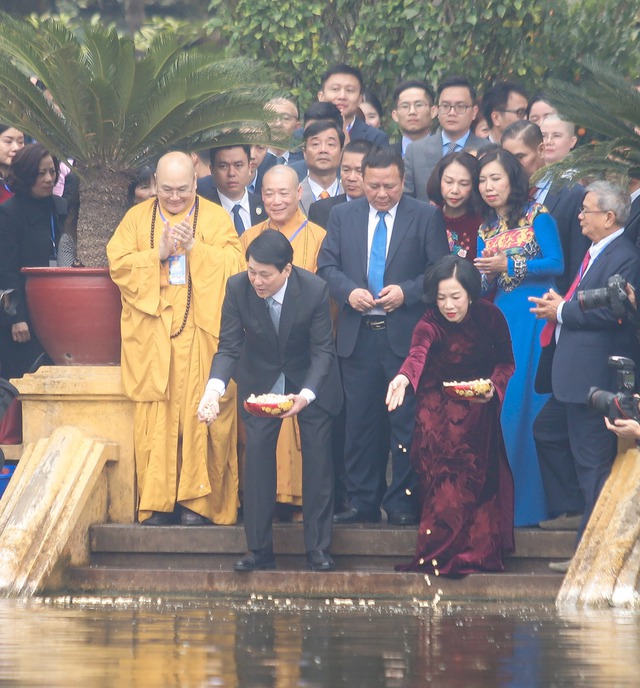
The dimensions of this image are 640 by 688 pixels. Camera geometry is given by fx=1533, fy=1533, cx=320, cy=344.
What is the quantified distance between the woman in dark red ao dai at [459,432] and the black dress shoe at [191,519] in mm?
1322

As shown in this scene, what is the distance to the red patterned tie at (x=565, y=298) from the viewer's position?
8695mm

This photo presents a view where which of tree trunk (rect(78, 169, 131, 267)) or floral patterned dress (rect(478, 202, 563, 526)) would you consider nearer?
floral patterned dress (rect(478, 202, 563, 526))

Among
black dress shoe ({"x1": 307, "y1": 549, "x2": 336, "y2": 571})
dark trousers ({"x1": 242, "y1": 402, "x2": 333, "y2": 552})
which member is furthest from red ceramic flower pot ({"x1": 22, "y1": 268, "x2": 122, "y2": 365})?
black dress shoe ({"x1": 307, "y1": 549, "x2": 336, "y2": 571})

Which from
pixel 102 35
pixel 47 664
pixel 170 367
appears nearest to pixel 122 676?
pixel 47 664

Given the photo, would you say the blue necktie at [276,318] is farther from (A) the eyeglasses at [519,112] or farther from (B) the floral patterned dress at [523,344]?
(A) the eyeglasses at [519,112]

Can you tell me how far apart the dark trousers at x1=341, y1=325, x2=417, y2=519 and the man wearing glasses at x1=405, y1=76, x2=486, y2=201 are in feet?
5.53

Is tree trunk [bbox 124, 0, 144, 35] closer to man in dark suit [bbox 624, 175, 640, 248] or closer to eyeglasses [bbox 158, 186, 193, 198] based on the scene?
eyeglasses [bbox 158, 186, 193, 198]

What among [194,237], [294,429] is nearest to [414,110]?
[194,237]

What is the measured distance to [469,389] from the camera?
8.48 metres

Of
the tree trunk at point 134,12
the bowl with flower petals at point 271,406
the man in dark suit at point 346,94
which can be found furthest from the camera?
the tree trunk at point 134,12

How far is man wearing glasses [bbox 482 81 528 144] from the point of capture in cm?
1107

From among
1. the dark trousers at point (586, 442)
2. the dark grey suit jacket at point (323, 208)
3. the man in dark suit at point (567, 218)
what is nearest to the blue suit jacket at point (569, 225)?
the man in dark suit at point (567, 218)

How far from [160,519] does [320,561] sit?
3.73 ft

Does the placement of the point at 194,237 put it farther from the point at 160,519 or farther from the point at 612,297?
the point at 612,297
